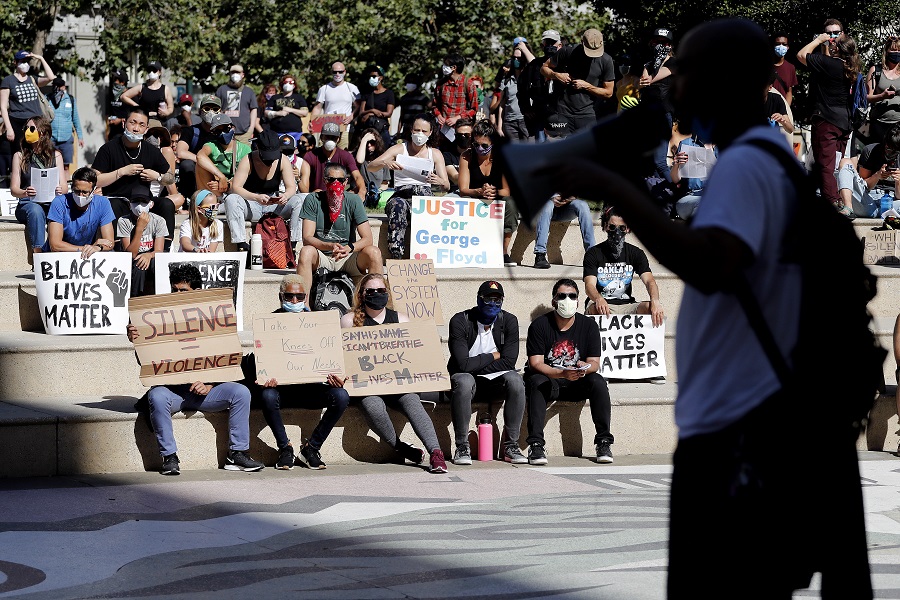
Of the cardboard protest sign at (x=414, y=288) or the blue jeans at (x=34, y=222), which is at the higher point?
the blue jeans at (x=34, y=222)

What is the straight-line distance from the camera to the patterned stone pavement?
6375 millimetres

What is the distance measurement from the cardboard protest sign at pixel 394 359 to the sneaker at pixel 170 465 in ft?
4.64

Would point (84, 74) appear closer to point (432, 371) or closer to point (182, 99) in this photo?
point (182, 99)

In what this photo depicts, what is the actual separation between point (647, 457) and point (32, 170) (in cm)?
640

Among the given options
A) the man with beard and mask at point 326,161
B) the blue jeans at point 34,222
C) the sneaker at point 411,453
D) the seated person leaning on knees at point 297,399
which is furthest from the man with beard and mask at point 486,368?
the blue jeans at point 34,222

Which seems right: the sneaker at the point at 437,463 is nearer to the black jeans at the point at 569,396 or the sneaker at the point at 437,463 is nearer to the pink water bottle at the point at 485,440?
the pink water bottle at the point at 485,440

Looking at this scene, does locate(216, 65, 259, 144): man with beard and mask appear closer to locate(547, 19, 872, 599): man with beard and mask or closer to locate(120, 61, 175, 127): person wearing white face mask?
locate(120, 61, 175, 127): person wearing white face mask

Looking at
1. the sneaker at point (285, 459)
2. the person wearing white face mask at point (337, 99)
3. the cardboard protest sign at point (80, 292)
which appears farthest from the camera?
the person wearing white face mask at point (337, 99)

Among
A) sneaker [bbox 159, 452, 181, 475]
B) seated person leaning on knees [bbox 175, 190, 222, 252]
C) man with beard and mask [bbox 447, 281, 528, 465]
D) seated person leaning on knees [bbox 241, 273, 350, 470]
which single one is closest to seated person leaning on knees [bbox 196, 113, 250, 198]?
seated person leaning on knees [bbox 175, 190, 222, 252]

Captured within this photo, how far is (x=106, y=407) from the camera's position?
9.88 metres

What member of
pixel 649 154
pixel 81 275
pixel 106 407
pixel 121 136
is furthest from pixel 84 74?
pixel 649 154

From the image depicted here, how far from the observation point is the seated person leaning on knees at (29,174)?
12555mm

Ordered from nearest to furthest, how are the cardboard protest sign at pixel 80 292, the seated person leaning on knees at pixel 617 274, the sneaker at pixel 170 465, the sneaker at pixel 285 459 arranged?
the sneaker at pixel 170 465
the sneaker at pixel 285 459
the cardboard protest sign at pixel 80 292
the seated person leaning on knees at pixel 617 274

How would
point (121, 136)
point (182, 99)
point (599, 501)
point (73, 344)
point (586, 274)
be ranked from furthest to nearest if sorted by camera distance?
point (182, 99)
point (121, 136)
point (586, 274)
point (73, 344)
point (599, 501)
